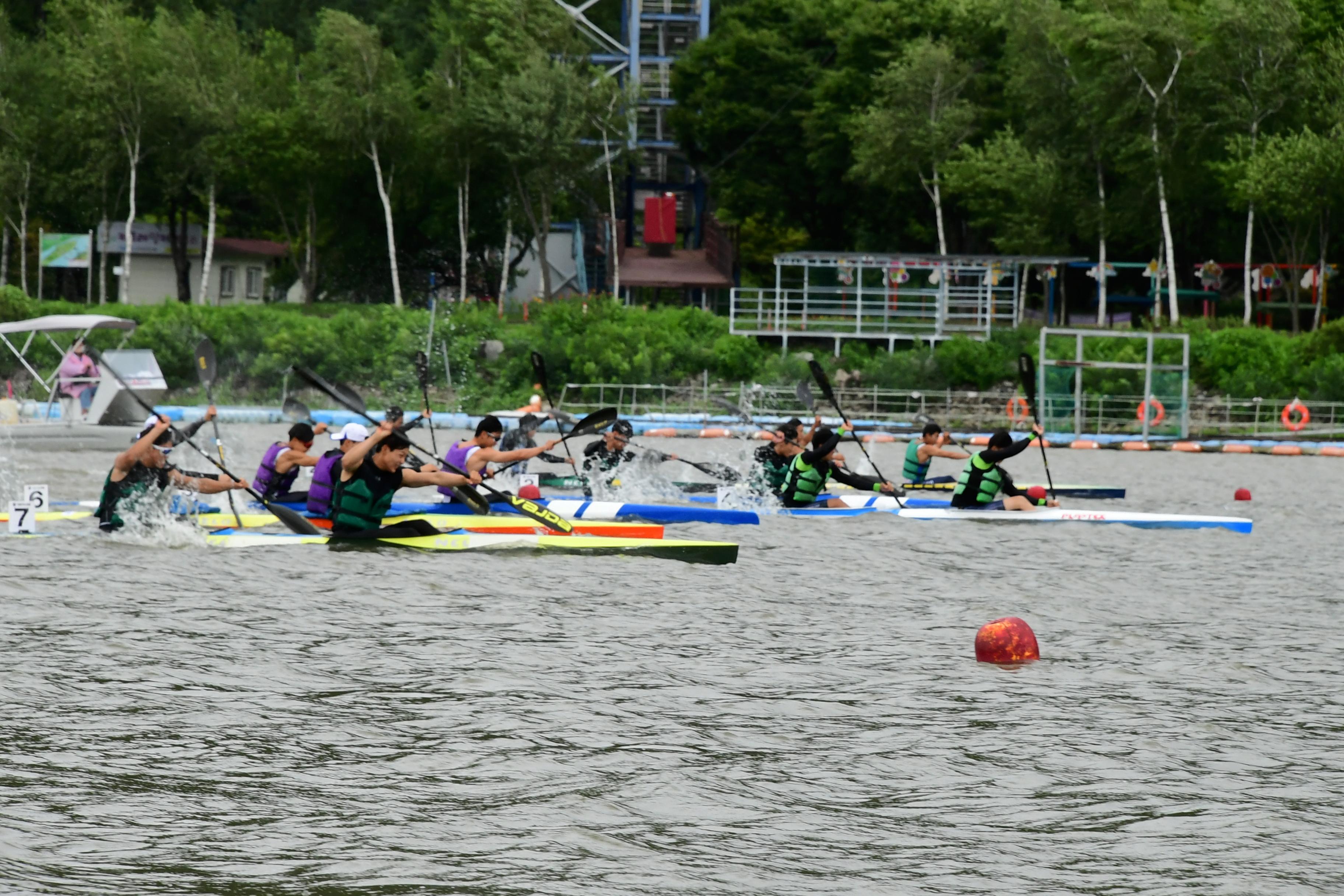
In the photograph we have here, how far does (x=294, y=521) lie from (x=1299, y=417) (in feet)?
96.0

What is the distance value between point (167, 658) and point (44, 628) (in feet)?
5.29

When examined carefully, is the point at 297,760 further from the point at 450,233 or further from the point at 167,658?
the point at 450,233

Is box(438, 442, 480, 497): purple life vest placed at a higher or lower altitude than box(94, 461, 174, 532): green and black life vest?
higher

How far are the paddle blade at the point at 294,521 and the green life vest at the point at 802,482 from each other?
21.2 ft

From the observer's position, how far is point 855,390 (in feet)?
143

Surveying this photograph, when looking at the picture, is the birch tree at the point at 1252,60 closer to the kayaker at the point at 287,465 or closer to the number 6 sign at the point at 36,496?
the kayaker at the point at 287,465

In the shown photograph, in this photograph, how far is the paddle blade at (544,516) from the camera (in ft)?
57.6

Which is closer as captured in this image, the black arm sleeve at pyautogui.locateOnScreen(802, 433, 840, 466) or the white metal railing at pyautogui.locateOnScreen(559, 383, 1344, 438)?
the black arm sleeve at pyautogui.locateOnScreen(802, 433, 840, 466)

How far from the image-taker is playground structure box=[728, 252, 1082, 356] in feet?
152

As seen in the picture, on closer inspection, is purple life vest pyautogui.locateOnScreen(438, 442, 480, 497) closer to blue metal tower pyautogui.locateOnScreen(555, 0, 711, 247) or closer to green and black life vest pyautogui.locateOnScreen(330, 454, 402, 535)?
green and black life vest pyautogui.locateOnScreen(330, 454, 402, 535)

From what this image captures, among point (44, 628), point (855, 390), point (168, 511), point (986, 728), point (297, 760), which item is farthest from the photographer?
point (855, 390)

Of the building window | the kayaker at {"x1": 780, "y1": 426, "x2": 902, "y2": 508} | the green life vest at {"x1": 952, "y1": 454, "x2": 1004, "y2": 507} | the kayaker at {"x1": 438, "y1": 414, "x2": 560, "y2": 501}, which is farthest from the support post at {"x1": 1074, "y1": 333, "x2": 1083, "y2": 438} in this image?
the building window

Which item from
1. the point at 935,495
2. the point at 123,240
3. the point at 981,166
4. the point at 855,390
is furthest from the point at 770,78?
the point at 935,495

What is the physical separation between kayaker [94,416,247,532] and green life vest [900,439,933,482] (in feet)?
32.0
